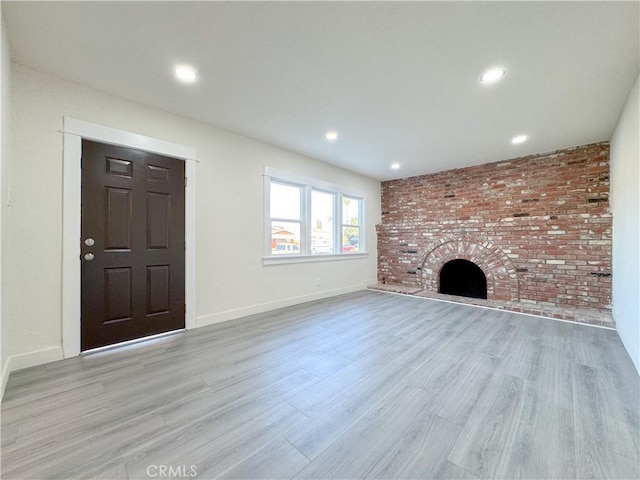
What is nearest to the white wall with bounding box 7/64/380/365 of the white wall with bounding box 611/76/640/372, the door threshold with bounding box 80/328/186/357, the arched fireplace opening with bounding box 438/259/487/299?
the door threshold with bounding box 80/328/186/357

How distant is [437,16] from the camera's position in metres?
1.65

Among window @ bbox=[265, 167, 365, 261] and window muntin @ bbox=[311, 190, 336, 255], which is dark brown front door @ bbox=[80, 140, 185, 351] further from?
window muntin @ bbox=[311, 190, 336, 255]

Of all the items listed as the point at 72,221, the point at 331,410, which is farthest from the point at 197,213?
the point at 331,410

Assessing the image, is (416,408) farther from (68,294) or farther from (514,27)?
(68,294)

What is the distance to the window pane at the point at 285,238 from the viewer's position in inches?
161

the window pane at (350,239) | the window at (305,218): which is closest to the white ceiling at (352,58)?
the window at (305,218)

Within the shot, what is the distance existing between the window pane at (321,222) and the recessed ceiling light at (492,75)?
9.54 ft

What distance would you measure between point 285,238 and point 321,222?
0.94 metres

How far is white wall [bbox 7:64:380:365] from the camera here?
217cm

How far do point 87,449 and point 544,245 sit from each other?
564 cm

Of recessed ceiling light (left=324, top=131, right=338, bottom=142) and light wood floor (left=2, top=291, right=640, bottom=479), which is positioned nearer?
light wood floor (left=2, top=291, right=640, bottom=479)

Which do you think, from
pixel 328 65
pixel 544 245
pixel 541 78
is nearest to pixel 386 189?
pixel 544 245

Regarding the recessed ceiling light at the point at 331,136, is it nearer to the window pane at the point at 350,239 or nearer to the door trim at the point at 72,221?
the window pane at the point at 350,239

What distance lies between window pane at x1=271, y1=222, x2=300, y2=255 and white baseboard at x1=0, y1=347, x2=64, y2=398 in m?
2.49
